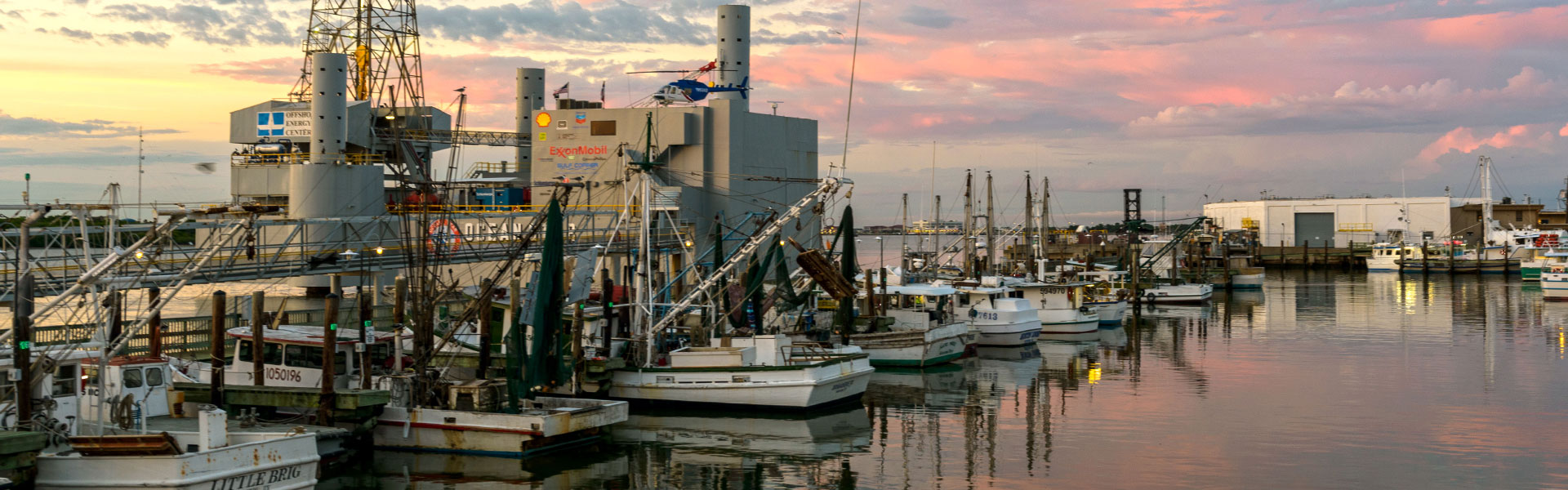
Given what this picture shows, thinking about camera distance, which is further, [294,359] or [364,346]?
[294,359]

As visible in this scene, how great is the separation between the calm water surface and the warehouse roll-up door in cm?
11125

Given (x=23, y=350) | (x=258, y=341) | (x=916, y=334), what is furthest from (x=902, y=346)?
(x=23, y=350)

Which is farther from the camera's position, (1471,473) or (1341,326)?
(1341,326)

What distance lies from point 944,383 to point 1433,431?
47.3ft

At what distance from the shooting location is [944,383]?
41.2 m

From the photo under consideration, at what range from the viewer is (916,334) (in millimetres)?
44188

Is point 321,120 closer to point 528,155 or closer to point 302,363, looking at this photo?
point 528,155

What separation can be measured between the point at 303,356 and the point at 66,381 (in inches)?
287

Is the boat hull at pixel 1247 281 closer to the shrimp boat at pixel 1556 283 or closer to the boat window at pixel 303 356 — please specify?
the shrimp boat at pixel 1556 283

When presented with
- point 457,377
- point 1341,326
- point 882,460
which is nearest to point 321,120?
point 457,377

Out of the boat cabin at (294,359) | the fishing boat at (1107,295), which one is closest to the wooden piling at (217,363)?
the boat cabin at (294,359)

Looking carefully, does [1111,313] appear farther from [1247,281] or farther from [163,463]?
[163,463]

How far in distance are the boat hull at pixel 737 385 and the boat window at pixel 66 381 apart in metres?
14.2

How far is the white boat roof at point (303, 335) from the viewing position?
2978 cm
